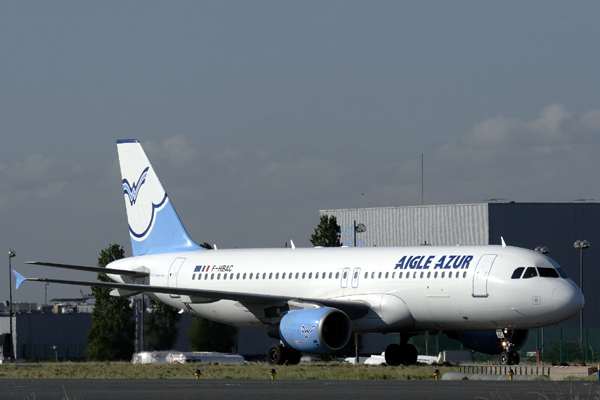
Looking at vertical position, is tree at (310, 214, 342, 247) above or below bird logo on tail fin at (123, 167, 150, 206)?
below

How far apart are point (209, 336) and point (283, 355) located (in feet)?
56.5

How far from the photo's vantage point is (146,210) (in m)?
43.4

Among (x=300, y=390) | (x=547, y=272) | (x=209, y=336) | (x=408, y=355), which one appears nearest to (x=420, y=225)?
(x=209, y=336)

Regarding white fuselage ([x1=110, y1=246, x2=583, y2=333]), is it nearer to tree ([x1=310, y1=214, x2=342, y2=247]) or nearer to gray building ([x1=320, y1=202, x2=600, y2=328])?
tree ([x1=310, y1=214, x2=342, y2=247])

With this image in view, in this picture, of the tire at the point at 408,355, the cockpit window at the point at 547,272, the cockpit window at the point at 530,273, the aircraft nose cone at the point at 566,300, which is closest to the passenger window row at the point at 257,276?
the tire at the point at 408,355

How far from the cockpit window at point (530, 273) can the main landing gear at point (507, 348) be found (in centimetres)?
221

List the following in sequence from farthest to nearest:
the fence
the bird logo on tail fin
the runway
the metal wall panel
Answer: the metal wall panel
the bird logo on tail fin
the fence
the runway

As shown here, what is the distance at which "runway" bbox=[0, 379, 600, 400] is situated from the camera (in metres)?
18.5

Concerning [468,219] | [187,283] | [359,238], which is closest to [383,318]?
[187,283]

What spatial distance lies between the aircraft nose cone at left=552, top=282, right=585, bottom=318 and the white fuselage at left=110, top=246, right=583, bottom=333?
30 millimetres

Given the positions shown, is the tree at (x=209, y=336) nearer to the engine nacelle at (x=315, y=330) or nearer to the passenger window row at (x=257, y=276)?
the passenger window row at (x=257, y=276)

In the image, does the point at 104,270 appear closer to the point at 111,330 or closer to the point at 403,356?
the point at 403,356

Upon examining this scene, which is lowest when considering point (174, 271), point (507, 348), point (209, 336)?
Answer: point (209, 336)

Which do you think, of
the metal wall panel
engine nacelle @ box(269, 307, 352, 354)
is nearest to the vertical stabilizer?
engine nacelle @ box(269, 307, 352, 354)
